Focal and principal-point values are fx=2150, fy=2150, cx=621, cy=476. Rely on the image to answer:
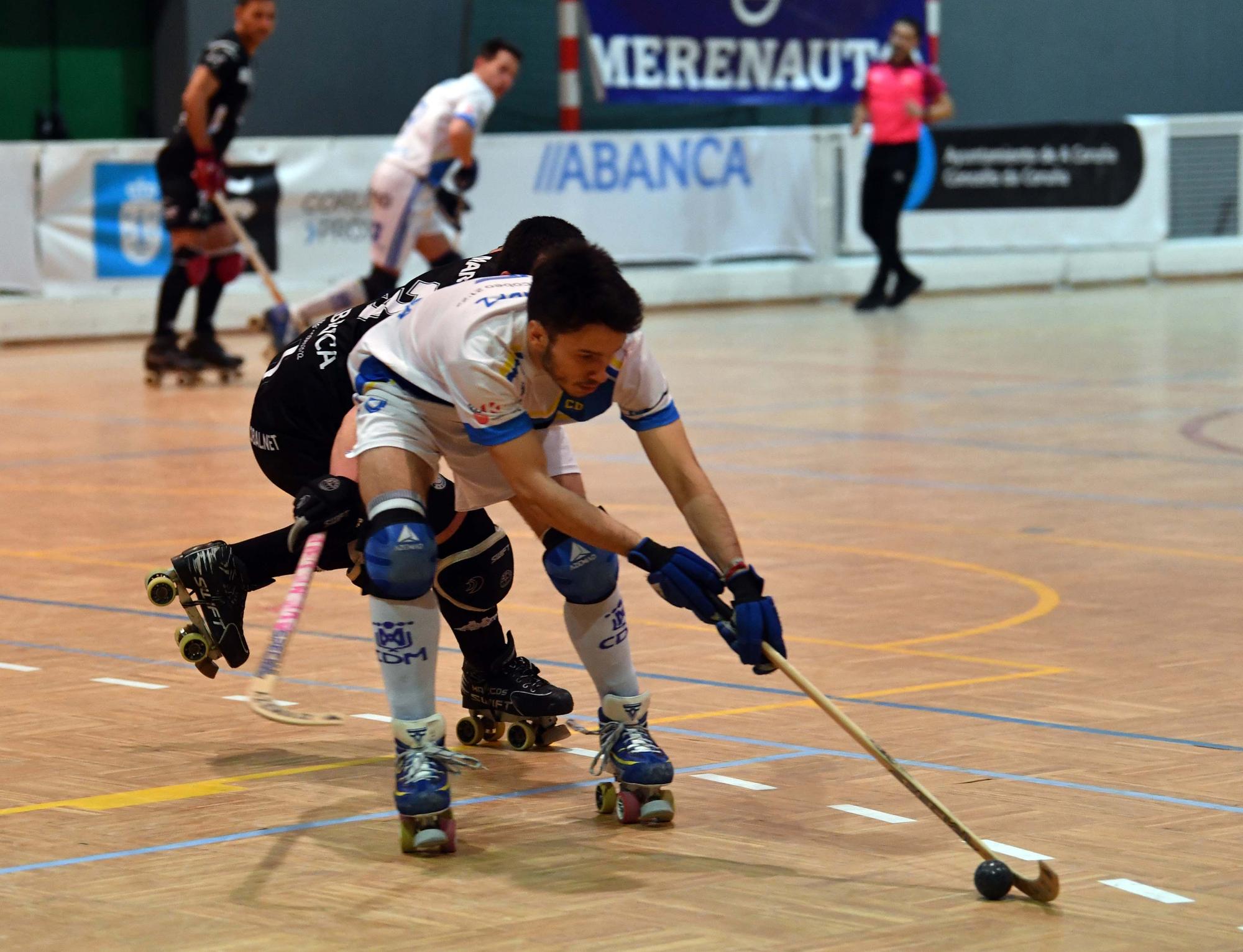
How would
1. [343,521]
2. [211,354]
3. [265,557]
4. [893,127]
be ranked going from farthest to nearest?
1. [893,127]
2. [211,354]
3. [265,557]
4. [343,521]

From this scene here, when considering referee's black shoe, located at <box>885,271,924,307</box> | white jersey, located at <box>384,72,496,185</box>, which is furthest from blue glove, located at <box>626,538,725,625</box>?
referee's black shoe, located at <box>885,271,924,307</box>

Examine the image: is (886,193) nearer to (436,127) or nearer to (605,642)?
(436,127)

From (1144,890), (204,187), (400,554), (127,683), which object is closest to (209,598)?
(127,683)

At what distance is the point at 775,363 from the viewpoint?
14453 millimetres

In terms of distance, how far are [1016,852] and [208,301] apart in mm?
9807

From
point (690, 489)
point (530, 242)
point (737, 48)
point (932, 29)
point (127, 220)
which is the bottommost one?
point (690, 489)

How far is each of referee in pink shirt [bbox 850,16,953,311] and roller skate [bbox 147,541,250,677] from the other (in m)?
13.3

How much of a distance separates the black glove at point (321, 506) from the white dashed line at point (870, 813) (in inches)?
49.4

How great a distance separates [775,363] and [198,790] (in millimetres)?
10042

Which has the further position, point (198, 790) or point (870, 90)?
point (870, 90)

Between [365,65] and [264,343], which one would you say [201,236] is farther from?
[365,65]

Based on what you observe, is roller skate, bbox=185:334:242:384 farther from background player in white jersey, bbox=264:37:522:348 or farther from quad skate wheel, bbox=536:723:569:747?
quad skate wheel, bbox=536:723:569:747

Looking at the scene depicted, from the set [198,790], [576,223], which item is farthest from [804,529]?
[576,223]

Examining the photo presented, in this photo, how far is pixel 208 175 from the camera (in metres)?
12.7
